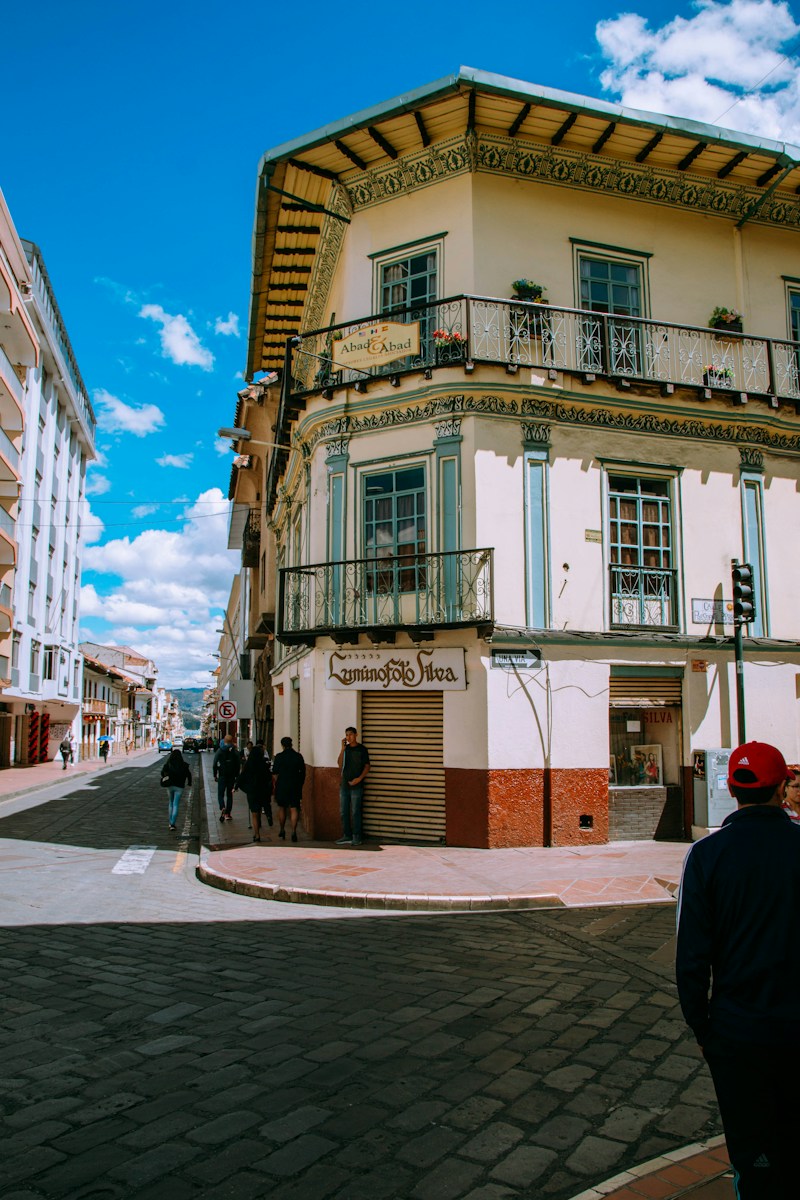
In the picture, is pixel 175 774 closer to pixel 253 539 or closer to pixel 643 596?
pixel 643 596

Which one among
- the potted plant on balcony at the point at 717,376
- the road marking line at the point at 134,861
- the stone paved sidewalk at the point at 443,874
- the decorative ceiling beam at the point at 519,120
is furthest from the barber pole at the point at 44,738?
the potted plant on balcony at the point at 717,376

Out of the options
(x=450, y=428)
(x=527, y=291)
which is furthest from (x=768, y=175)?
(x=450, y=428)

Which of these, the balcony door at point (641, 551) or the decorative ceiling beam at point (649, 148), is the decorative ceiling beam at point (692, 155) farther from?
the balcony door at point (641, 551)

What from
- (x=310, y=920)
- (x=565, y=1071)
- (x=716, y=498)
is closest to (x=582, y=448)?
(x=716, y=498)

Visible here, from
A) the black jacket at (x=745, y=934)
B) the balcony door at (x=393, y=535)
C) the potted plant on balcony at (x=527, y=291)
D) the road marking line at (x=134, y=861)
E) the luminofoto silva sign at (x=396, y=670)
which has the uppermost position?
the potted plant on balcony at (x=527, y=291)

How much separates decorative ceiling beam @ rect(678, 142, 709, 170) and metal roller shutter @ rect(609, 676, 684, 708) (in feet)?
29.3

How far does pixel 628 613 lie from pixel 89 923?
9.44 metres

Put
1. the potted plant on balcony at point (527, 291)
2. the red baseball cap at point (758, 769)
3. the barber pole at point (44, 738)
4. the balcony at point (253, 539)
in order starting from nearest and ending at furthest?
the red baseball cap at point (758, 769) → the potted plant on balcony at point (527, 291) → the balcony at point (253, 539) → the barber pole at point (44, 738)

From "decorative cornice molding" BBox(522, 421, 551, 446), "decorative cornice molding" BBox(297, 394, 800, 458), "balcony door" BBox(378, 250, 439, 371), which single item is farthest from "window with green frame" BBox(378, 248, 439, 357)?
"decorative cornice molding" BBox(522, 421, 551, 446)

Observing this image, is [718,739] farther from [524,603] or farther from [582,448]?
[582,448]

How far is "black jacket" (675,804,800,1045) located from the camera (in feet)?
8.80

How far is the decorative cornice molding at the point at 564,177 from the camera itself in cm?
1448

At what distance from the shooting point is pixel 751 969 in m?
2.71

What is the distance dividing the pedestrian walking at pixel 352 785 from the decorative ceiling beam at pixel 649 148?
35.8 feet
